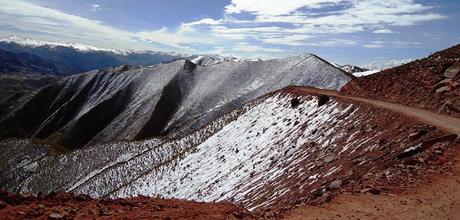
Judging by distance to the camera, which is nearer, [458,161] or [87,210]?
[87,210]

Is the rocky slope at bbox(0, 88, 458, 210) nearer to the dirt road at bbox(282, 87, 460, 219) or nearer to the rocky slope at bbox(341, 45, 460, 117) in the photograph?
the dirt road at bbox(282, 87, 460, 219)

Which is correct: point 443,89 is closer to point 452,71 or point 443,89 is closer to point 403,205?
point 452,71

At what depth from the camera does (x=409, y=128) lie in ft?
76.5

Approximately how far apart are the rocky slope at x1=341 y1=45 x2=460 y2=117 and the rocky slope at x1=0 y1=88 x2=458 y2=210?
172 inches

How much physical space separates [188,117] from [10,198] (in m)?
98.6

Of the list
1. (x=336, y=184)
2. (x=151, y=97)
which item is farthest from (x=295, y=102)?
(x=151, y=97)

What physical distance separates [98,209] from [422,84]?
29.3 metres

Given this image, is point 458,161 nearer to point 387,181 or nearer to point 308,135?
point 387,181

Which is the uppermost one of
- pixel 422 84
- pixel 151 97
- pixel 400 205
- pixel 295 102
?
pixel 422 84

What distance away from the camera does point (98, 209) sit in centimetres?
1394

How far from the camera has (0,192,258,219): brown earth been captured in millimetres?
12938

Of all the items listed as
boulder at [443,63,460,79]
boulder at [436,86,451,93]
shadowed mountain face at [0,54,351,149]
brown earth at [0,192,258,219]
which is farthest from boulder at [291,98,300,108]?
shadowed mountain face at [0,54,351,149]

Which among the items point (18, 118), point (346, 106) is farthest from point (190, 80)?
point (346, 106)

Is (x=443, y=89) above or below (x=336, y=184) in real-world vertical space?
above
